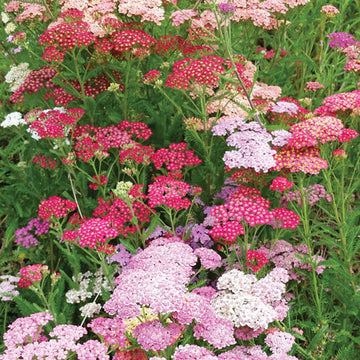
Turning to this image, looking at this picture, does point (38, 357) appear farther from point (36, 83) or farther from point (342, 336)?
point (36, 83)

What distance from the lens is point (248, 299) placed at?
2145mm

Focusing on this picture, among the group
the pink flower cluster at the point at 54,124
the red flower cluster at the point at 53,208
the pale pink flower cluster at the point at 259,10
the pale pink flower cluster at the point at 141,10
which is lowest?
the red flower cluster at the point at 53,208

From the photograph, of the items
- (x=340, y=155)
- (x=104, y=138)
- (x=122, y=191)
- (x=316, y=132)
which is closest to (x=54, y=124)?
(x=104, y=138)

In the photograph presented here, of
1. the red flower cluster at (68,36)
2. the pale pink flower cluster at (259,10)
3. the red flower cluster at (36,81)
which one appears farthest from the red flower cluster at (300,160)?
the red flower cluster at (36,81)

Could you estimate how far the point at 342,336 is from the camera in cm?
257

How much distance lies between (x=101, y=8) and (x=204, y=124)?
1.18 metres

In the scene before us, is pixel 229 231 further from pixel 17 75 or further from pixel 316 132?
pixel 17 75

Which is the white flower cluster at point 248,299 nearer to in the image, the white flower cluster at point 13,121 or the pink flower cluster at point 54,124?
the pink flower cluster at point 54,124

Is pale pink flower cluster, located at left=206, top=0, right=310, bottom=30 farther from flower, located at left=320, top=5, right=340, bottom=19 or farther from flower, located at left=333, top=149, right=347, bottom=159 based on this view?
flower, located at left=333, top=149, right=347, bottom=159

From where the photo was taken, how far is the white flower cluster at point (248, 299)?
6.81 feet

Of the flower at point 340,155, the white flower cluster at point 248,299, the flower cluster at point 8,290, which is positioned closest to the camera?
the white flower cluster at point 248,299

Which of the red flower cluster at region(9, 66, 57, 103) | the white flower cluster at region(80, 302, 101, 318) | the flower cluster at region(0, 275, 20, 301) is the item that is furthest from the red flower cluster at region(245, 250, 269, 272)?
the red flower cluster at region(9, 66, 57, 103)

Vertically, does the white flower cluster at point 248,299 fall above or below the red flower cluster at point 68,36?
below

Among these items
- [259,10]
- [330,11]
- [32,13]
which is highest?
[32,13]
